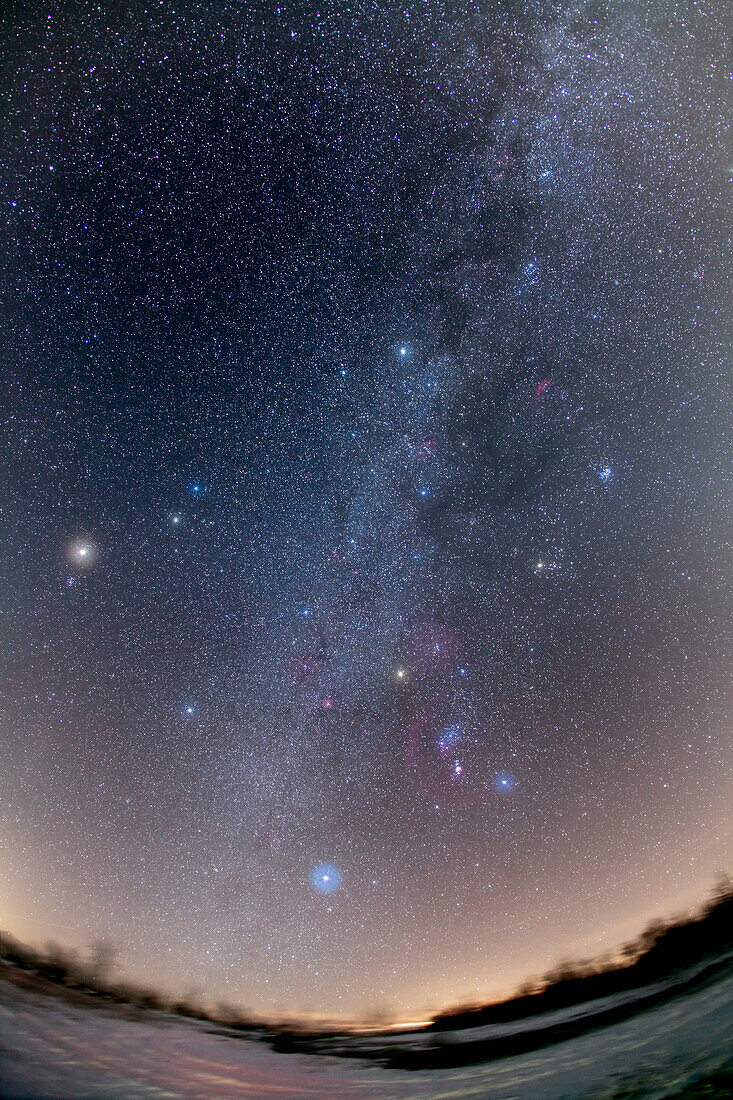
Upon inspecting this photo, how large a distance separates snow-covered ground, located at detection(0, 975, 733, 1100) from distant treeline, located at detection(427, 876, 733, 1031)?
3.49 metres

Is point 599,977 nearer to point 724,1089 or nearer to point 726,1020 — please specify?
point 726,1020

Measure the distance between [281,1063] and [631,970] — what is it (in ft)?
27.9

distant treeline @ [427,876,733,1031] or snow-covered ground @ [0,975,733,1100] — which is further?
distant treeline @ [427,876,733,1031]

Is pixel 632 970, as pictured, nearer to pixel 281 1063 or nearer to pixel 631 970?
pixel 631 970

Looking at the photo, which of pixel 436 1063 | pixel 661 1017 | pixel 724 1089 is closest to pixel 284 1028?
pixel 436 1063

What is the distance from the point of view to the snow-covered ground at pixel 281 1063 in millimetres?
3928

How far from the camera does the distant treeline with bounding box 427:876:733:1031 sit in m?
9.67

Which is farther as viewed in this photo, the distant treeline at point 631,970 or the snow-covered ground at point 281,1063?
the distant treeline at point 631,970

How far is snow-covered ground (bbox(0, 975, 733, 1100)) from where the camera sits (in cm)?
393

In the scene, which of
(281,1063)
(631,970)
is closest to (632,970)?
(631,970)

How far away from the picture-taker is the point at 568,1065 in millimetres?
5340

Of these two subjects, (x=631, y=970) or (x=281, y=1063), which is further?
(x=631, y=970)

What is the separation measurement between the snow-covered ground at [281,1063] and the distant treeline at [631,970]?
3.49 m

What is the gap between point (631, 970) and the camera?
1054cm
